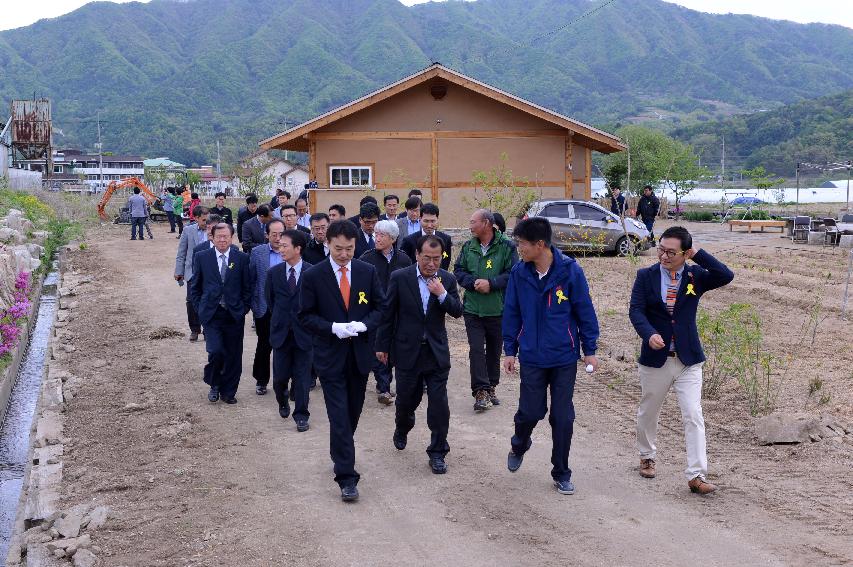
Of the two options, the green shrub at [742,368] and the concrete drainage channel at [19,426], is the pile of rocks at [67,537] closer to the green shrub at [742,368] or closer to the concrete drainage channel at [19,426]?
the concrete drainage channel at [19,426]

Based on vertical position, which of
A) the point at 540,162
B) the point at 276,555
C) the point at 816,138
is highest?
the point at 816,138

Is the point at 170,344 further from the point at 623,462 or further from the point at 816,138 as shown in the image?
the point at 816,138

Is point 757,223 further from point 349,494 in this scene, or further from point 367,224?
point 349,494

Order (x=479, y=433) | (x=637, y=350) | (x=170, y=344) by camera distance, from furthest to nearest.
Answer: (x=170, y=344) < (x=637, y=350) < (x=479, y=433)

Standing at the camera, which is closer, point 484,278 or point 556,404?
point 556,404

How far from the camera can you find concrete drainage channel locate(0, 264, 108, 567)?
18.3 feet

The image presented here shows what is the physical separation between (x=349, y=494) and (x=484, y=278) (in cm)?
266

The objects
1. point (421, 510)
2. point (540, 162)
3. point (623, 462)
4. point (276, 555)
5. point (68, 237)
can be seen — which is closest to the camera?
point (276, 555)

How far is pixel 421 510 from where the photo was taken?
5.88 metres

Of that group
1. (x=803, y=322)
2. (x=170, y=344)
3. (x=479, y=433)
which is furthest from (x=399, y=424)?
(x=803, y=322)

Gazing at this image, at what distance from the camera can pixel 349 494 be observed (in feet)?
19.8

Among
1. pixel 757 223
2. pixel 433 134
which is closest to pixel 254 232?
pixel 433 134

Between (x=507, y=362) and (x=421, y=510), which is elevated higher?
(x=507, y=362)

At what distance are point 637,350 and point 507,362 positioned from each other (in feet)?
15.0
